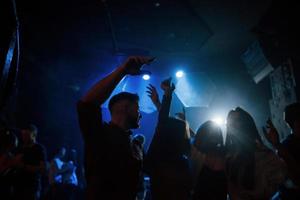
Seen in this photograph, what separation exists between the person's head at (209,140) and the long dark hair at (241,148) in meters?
0.19

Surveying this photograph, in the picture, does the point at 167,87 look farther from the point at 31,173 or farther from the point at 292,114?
the point at 31,173

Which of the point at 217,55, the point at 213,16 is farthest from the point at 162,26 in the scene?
the point at 217,55

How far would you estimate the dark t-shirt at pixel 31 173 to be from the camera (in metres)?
4.44

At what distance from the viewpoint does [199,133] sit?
3191 mm

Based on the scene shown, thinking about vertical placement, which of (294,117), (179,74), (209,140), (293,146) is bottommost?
(293,146)

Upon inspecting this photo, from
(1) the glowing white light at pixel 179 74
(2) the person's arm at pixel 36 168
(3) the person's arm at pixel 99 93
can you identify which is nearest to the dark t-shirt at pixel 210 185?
(3) the person's arm at pixel 99 93

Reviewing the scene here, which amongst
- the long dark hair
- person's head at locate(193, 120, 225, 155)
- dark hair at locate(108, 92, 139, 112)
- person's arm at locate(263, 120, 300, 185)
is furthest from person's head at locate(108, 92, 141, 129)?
person's arm at locate(263, 120, 300, 185)

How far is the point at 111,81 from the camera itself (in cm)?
207

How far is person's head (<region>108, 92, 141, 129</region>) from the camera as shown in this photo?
2.56 m

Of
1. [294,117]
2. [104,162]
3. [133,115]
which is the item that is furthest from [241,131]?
[104,162]

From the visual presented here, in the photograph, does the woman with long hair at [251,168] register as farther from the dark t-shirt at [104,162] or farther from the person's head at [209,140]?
the dark t-shirt at [104,162]

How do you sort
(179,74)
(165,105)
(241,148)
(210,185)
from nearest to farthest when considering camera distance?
(210,185) → (165,105) → (241,148) → (179,74)

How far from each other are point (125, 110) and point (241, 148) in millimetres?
1434

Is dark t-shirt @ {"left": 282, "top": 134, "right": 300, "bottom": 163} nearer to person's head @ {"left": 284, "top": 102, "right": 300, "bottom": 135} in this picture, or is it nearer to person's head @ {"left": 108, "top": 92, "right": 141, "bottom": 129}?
person's head @ {"left": 284, "top": 102, "right": 300, "bottom": 135}
